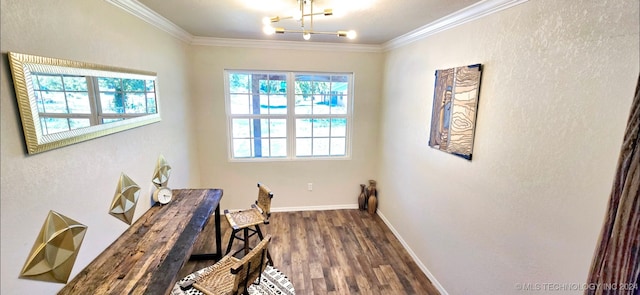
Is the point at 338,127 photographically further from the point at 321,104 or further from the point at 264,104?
the point at 264,104

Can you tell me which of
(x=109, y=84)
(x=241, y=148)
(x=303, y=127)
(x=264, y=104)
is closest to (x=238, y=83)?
(x=264, y=104)

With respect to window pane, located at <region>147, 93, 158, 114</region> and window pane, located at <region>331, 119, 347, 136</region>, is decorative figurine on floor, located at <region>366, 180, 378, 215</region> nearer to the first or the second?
window pane, located at <region>331, 119, 347, 136</region>

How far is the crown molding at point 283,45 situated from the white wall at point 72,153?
0.85 metres

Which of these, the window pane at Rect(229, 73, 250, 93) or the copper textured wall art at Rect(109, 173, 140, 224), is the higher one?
the window pane at Rect(229, 73, 250, 93)

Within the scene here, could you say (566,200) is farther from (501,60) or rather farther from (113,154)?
(113,154)

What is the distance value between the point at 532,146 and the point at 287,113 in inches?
115

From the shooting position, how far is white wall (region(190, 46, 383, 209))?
3.56 m

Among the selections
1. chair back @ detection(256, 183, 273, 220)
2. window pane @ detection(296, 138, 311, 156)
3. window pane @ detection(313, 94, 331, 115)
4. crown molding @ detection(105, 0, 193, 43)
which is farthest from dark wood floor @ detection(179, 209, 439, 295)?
crown molding @ detection(105, 0, 193, 43)

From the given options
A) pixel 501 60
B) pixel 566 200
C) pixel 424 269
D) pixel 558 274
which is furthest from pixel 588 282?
pixel 424 269

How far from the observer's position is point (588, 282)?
1.18 metres

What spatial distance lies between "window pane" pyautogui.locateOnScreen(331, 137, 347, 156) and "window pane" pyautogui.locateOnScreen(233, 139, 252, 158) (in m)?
1.26

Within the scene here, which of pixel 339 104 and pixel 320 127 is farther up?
pixel 339 104

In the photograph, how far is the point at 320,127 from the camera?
13.2ft

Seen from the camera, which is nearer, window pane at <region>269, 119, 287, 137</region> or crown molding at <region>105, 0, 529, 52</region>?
crown molding at <region>105, 0, 529, 52</region>
